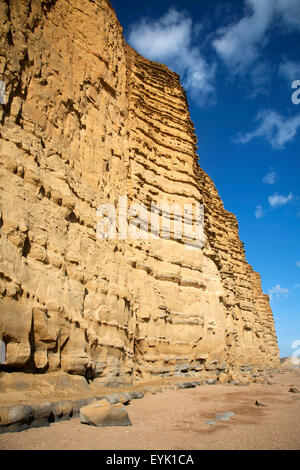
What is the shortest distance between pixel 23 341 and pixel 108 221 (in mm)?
5492

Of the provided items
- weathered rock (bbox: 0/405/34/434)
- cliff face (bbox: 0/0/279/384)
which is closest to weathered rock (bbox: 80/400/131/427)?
weathered rock (bbox: 0/405/34/434)

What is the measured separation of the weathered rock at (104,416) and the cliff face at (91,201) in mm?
1591

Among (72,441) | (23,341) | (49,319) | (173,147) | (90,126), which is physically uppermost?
(173,147)

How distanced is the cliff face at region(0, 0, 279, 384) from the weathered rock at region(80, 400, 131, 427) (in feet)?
5.22

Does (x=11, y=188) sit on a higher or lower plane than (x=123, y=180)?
lower

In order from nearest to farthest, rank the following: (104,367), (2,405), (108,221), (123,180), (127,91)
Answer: (2,405) < (104,367) < (108,221) < (123,180) < (127,91)

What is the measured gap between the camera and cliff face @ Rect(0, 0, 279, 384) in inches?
245

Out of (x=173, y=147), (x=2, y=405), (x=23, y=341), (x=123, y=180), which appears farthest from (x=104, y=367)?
(x=173, y=147)

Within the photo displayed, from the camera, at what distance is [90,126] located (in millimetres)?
10688

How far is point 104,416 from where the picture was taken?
4359mm

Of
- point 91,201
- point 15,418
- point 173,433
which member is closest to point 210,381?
point 91,201

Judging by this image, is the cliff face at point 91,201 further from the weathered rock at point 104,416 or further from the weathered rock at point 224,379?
the weathered rock at point 104,416

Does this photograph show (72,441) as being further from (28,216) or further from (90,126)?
(90,126)

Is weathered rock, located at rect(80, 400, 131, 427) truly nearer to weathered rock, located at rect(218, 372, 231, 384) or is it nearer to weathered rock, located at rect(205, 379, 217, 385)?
weathered rock, located at rect(205, 379, 217, 385)
